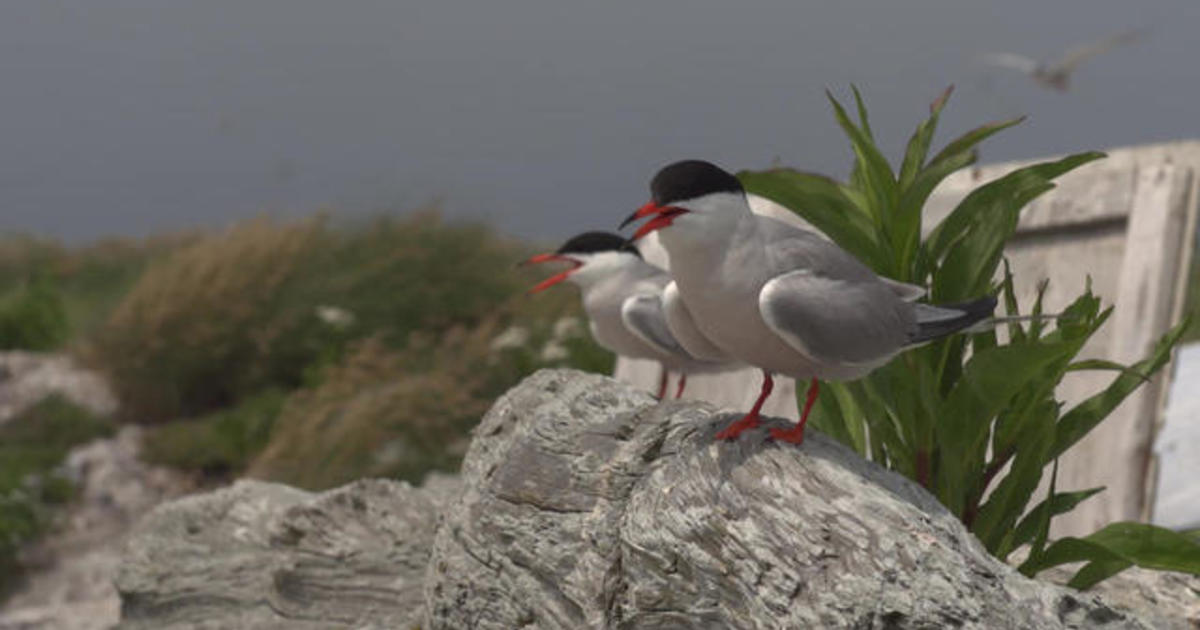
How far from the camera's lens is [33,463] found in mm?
9586

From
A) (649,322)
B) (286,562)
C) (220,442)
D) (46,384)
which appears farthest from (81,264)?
(649,322)

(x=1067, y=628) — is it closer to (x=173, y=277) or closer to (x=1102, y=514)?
(x=1102, y=514)

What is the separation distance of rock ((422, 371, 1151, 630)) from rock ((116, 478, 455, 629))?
0.85m

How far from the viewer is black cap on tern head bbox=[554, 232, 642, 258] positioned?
4914 millimetres

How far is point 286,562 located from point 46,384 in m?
6.96

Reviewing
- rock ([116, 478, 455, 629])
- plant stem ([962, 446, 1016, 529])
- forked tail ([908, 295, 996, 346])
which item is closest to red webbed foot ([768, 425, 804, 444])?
forked tail ([908, 295, 996, 346])

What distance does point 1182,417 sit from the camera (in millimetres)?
6359

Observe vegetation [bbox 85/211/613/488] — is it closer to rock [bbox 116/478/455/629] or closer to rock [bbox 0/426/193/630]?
rock [bbox 0/426/193/630]

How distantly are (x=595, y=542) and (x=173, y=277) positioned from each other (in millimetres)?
8062

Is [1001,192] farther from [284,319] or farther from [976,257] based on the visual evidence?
[284,319]

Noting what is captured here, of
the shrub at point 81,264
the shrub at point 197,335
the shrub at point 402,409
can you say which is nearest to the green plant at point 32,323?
the shrub at point 81,264

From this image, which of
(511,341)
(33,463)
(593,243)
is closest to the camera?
(593,243)

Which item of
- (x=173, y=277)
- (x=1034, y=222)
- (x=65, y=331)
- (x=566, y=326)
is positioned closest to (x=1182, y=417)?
(x=1034, y=222)

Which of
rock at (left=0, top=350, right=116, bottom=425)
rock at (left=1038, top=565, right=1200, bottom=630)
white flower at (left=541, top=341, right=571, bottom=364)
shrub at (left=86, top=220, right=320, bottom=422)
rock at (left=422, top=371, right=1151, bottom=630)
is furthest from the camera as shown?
rock at (left=0, top=350, right=116, bottom=425)
